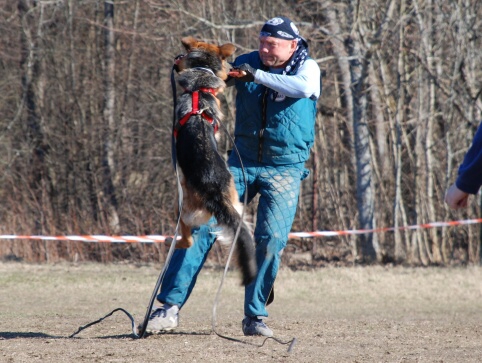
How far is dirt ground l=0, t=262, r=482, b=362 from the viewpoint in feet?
15.1

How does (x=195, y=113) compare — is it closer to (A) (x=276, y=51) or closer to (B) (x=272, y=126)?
(B) (x=272, y=126)

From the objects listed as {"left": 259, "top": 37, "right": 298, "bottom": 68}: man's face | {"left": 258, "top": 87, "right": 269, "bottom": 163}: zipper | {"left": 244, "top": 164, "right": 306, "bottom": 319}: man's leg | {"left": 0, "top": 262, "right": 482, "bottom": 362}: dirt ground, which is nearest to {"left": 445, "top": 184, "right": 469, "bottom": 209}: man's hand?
{"left": 0, "top": 262, "right": 482, "bottom": 362}: dirt ground

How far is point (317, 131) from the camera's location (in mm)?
13305

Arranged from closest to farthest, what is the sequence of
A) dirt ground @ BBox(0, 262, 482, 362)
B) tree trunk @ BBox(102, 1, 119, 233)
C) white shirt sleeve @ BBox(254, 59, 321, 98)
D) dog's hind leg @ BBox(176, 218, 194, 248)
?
dirt ground @ BBox(0, 262, 482, 362) → white shirt sleeve @ BBox(254, 59, 321, 98) → dog's hind leg @ BBox(176, 218, 194, 248) → tree trunk @ BBox(102, 1, 119, 233)

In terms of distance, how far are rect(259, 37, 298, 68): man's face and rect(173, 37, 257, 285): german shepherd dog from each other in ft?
1.16

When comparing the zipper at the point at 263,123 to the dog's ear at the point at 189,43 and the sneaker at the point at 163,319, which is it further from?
the sneaker at the point at 163,319

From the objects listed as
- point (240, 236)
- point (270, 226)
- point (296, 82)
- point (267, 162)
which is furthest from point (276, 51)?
point (240, 236)

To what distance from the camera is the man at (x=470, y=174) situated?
304 cm

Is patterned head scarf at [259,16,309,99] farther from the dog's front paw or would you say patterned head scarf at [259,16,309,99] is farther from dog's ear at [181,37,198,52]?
the dog's front paw

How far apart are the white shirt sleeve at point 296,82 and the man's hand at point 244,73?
1.5 inches

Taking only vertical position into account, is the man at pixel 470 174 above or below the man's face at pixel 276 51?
below

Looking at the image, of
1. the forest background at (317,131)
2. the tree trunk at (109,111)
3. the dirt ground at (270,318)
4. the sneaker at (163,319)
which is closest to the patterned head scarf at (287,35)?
the dirt ground at (270,318)

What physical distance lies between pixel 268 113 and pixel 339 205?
26.1 ft

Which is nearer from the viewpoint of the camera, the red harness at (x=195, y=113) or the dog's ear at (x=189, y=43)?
the red harness at (x=195, y=113)
